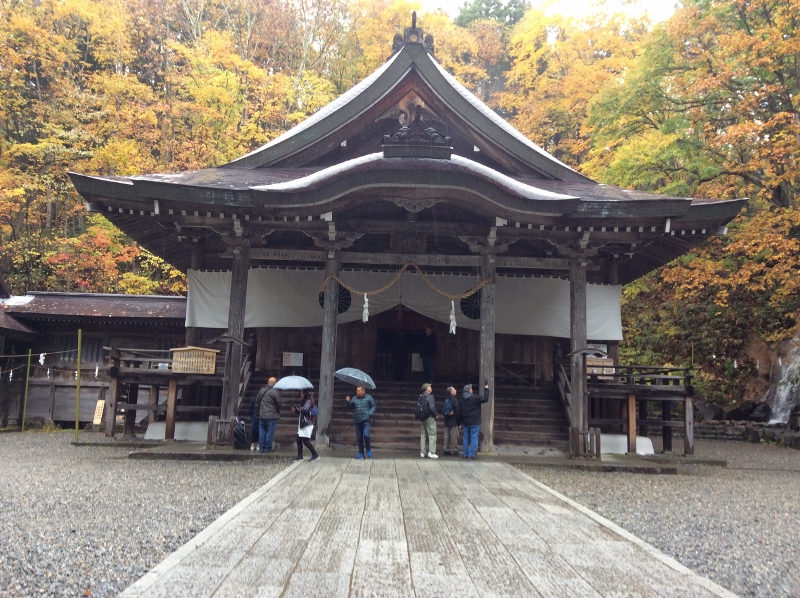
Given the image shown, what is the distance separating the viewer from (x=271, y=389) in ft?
31.9

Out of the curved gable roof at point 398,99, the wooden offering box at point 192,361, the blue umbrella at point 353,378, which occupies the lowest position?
the blue umbrella at point 353,378

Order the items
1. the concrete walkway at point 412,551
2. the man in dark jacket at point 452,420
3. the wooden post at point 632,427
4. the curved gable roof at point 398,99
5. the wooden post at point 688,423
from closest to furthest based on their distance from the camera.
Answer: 1. the concrete walkway at point 412,551
2. the man in dark jacket at point 452,420
3. the wooden post at point 688,423
4. the wooden post at point 632,427
5. the curved gable roof at point 398,99

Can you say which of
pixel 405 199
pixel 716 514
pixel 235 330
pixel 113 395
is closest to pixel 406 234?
pixel 405 199

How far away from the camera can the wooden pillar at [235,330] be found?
10312 millimetres

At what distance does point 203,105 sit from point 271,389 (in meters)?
18.4

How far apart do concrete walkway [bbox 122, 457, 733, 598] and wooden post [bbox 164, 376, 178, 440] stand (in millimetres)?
5458

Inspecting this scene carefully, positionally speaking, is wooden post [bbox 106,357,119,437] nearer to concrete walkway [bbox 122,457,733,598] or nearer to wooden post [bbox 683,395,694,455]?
concrete walkway [bbox 122,457,733,598]

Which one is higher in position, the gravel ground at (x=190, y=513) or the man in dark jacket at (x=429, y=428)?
the man in dark jacket at (x=429, y=428)

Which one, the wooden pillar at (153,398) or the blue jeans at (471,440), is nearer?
the blue jeans at (471,440)

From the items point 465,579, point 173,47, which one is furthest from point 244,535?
point 173,47

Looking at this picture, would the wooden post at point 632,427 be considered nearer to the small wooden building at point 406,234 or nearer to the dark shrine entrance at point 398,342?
the small wooden building at point 406,234

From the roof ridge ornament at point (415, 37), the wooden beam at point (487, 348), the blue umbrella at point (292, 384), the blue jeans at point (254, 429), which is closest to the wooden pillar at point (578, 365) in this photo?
the wooden beam at point (487, 348)

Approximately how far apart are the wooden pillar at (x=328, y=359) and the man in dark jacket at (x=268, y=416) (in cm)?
81

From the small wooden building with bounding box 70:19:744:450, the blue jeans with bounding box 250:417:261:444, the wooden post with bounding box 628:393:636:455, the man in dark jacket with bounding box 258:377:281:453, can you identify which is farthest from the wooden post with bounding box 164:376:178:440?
the wooden post with bounding box 628:393:636:455
